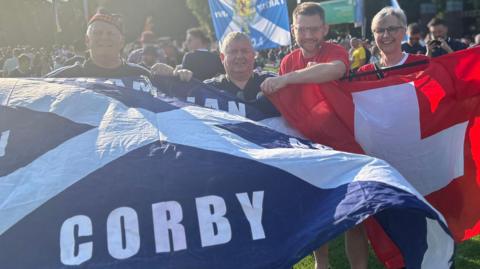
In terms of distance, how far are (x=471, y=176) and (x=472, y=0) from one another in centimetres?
4212

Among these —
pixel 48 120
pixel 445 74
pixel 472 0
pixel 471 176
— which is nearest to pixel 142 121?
pixel 48 120

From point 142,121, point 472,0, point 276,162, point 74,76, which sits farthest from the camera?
point 472,0

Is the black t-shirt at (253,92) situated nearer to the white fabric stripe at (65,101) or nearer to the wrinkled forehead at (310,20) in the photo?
the wrinkled forehead at (310,20)

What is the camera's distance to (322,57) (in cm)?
364

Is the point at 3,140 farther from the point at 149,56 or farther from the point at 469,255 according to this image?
the point at 149,56

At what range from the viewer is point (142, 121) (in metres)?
3.15

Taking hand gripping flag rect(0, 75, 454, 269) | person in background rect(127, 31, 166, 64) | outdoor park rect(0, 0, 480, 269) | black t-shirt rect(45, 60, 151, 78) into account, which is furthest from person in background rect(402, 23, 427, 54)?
hand gripping flag rect(0, 75, 454, 269)

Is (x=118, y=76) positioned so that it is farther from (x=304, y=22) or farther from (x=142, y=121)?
(x=304, y=22)

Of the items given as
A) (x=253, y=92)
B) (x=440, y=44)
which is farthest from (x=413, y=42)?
(x=253, y=92)

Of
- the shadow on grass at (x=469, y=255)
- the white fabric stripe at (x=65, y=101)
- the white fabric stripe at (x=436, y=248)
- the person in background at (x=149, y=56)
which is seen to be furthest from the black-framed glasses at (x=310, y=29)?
the person in background at (x=149, y=56)

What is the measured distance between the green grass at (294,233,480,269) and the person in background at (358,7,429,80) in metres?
1.60

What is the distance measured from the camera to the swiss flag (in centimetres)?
366

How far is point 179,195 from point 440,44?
15.9 ft

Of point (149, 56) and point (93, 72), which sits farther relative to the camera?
point (149, 56)
